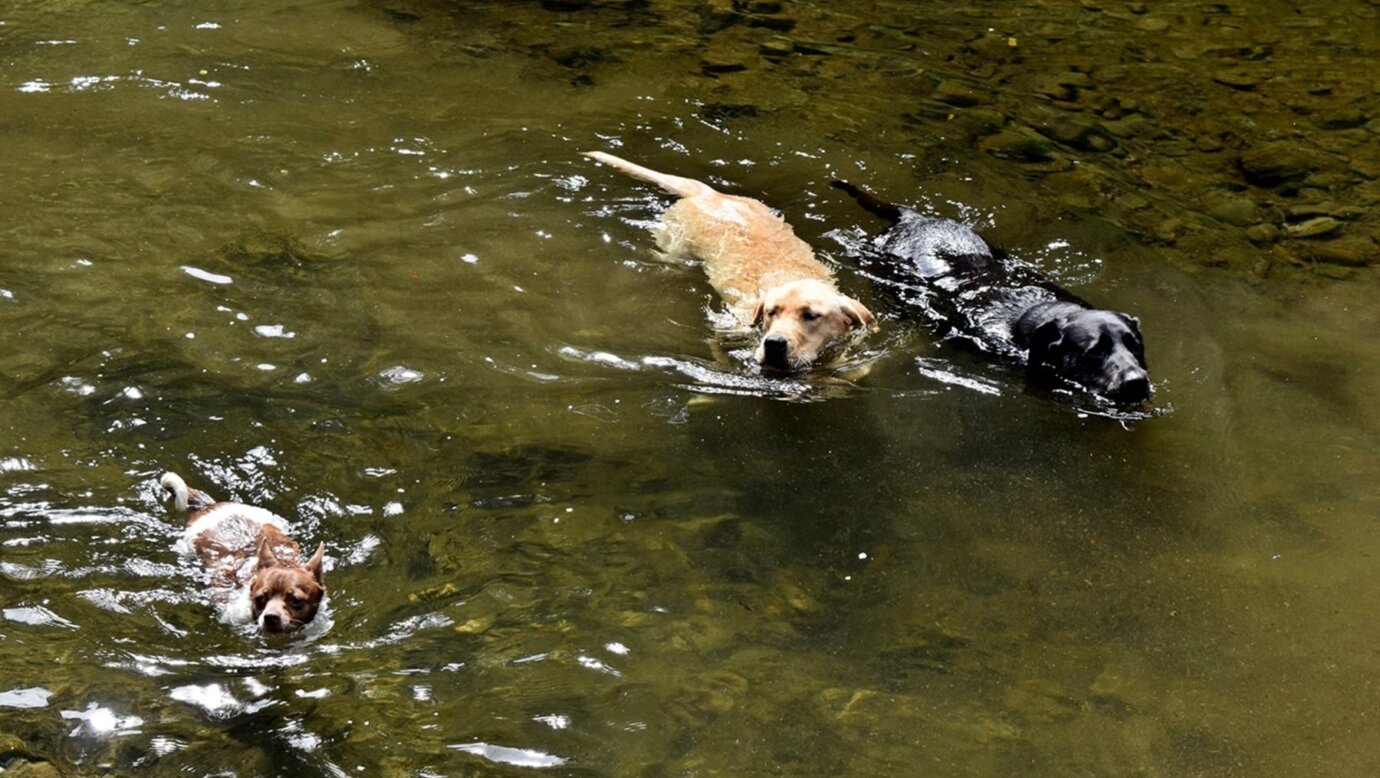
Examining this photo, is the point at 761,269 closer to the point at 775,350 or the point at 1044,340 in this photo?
the point at 775,350

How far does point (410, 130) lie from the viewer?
878cm

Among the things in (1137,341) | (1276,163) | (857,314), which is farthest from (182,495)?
(1276,163)

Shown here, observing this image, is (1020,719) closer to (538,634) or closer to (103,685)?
(538,634)

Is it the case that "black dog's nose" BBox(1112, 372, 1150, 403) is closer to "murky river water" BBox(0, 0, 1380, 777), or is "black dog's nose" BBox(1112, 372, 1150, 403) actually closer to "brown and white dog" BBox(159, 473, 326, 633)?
"murky river water" BBox(0, 0, 1380, 777)

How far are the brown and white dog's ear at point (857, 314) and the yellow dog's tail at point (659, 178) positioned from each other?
148 centimetres

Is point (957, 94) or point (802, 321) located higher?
point (957, 94)

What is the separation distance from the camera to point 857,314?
6824mm

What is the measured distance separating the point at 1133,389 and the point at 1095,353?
10.4 inches

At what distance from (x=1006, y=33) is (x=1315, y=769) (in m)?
8.02

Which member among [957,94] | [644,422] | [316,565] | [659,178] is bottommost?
[644,422]

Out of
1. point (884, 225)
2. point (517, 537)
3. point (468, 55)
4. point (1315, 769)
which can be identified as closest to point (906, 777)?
point (1315, 769)

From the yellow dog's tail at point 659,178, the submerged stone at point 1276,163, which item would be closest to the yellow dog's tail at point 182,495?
the yellow dog's tail at point 659,178

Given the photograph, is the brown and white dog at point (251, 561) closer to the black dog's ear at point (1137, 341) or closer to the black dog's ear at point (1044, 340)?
the black dog's ear at point (1044, 340)

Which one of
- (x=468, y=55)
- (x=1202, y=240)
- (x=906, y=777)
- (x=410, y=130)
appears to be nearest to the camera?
(x=906, y=777)
